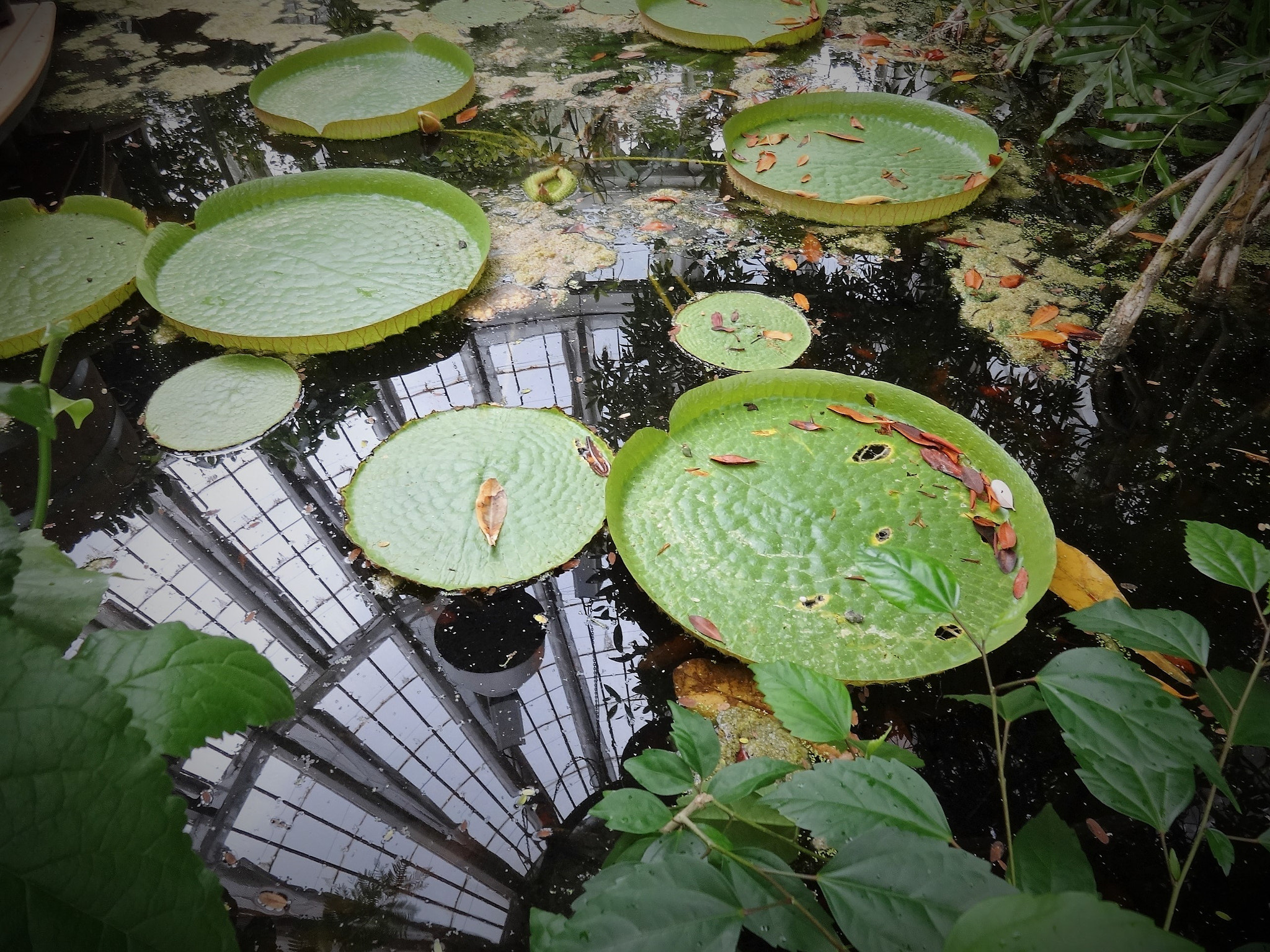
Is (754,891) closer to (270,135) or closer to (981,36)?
(270,135)

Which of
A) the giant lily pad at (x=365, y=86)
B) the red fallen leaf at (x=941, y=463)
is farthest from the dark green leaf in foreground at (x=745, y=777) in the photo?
the giant lily pad at (x=365, y=86)

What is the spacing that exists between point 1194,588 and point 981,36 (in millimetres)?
3601

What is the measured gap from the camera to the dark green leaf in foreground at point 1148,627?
725 millimetres

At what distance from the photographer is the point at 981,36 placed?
3.83 metres

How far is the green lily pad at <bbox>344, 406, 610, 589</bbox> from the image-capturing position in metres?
1.54

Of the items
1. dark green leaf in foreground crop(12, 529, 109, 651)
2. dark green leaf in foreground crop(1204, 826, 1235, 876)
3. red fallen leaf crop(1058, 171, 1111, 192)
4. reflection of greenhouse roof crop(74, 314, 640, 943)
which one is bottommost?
reflection of greenhouse roof crop(74, 314, 640, 943)

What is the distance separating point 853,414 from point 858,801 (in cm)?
129

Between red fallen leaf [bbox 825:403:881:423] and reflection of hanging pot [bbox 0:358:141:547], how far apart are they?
71.8 inches

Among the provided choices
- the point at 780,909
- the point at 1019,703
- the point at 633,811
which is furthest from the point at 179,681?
the point at 1019,703

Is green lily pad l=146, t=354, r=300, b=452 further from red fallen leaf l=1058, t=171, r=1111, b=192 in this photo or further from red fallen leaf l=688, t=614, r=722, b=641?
red fallen leaf l=1058, t=171, r=1111, b=192

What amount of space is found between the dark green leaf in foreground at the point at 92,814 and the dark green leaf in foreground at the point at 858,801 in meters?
0.45

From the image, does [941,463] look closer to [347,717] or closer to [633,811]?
[633,811]

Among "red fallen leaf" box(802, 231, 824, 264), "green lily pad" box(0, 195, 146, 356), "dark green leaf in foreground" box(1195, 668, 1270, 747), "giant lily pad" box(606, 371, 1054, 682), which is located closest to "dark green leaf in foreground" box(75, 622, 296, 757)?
"giant lily pad" box(606, 371, 1054, 682)

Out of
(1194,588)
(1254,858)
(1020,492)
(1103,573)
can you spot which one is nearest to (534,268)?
(1020,492)
